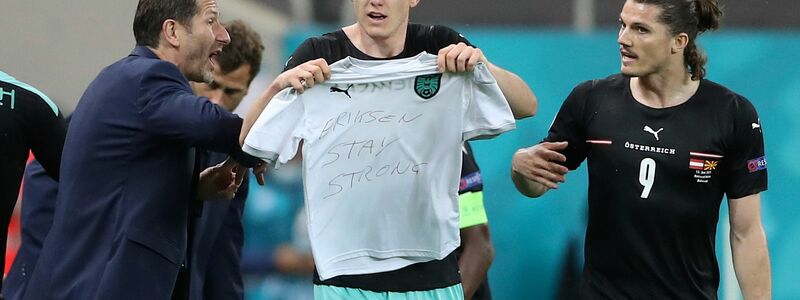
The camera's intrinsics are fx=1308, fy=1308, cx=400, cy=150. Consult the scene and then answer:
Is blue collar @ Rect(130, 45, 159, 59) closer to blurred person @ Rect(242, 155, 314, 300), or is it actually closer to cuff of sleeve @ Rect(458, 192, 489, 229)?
cuff of sleeve @ Rect(458, 192, 489, 229)

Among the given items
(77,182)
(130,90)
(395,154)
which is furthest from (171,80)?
(395,154)

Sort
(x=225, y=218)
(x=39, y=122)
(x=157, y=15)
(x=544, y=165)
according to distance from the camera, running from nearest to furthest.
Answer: (x=157, y=15) < (x=544, y=165) < (x=39, y=122) < (x=225, y=218)

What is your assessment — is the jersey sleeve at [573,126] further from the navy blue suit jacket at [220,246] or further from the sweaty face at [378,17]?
the navy blue suit jacket at [220,246]

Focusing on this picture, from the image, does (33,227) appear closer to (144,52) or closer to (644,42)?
(144,52)

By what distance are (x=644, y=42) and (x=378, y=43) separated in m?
0.99

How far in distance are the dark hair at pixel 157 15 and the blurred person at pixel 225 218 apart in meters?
0.74

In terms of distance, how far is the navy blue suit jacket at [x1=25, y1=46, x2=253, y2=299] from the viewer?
13.2ft

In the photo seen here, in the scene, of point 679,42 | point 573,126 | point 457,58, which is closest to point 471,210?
point 573,126

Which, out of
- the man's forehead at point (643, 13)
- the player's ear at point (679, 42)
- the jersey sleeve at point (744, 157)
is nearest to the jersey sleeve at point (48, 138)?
the man's forehead at point (643, 13)

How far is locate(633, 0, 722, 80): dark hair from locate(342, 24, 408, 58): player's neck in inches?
37.2

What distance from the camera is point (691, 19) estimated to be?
4559mm

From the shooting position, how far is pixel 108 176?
13.4 feet

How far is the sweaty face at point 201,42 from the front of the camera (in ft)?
14.2

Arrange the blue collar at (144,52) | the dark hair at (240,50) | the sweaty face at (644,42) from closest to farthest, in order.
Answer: the blue collar at (144,52) < the sweaty face at (644,42) < the dark hair at (240,50)
